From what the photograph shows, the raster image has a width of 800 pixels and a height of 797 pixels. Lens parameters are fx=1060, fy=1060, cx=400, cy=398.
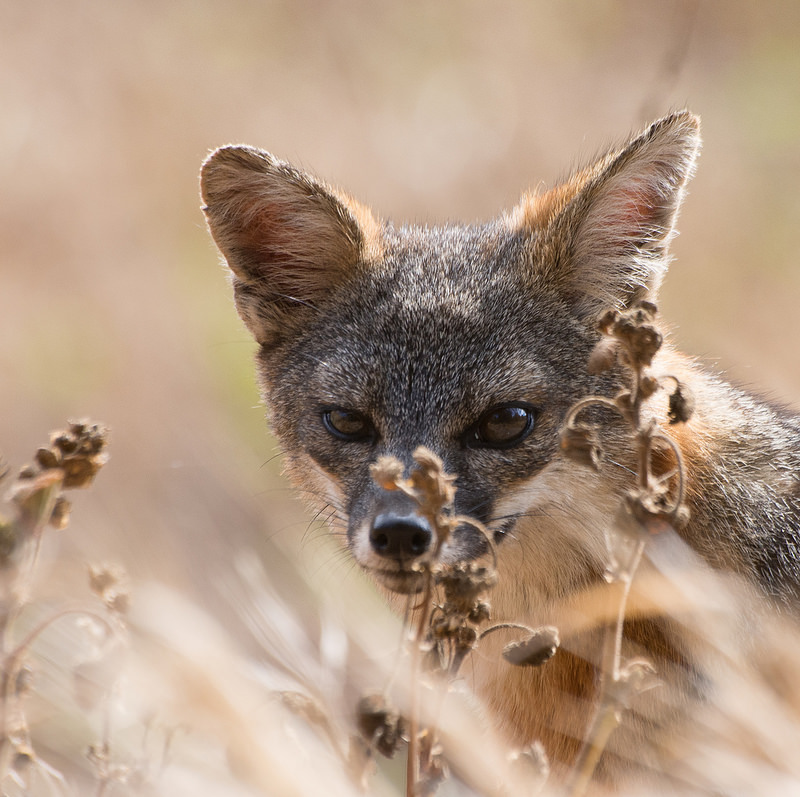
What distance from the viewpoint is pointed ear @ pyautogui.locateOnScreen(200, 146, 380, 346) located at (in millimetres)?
4020

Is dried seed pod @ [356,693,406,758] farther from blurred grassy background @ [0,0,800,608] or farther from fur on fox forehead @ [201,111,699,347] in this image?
blurred grassy background @ [0,0,800,608]

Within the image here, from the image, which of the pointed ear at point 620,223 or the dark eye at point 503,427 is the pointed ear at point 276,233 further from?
the dark eye at point 503,427

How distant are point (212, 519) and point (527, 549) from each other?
2243 mm

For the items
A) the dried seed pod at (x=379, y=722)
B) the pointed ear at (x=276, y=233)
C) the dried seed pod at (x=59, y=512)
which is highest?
the pointed ear at (x=276, y=233)

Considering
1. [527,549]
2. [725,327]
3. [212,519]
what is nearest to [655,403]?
[527,549]

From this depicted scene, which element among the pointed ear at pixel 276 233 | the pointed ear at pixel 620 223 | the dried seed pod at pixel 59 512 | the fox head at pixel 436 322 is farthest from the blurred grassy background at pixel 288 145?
the dried seed pod at pixel 59 512

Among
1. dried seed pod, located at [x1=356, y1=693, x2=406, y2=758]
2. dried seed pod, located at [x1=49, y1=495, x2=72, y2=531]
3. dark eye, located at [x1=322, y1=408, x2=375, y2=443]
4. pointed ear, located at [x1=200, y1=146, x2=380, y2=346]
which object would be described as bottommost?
dried seed pod, located at [x1=356, y1=693, x2=406, y2=758]

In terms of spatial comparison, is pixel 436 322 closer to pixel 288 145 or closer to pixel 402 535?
pixel 402 535

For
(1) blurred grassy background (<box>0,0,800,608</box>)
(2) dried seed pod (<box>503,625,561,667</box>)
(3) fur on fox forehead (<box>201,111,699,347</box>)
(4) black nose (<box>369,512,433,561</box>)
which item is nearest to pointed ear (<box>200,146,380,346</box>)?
(3) fur on fox forehead (<box>201,111,699,347</box>)

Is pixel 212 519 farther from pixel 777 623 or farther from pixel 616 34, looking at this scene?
pixel 616 34

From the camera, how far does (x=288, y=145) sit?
9484 millimetres

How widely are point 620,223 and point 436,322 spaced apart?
763 mm

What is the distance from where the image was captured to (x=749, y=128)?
31.8 feet

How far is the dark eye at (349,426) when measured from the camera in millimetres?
3758
